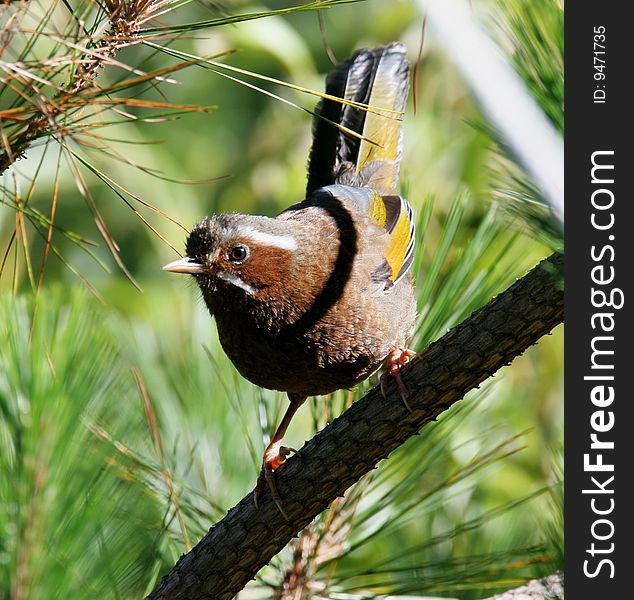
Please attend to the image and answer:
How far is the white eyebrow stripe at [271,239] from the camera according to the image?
335cm

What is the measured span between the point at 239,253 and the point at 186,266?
0.21m

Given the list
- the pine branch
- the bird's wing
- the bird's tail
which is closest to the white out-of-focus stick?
the pine branch

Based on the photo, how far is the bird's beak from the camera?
10.4 feet

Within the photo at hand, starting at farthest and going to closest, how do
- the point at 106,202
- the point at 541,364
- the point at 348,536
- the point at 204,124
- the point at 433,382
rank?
the point at 204,124 → the point at 106,202 → the point at 541,364 → the point at 348,536 → the point at 433,382

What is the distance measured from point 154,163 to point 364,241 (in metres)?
3.08

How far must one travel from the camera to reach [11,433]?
2834 mm

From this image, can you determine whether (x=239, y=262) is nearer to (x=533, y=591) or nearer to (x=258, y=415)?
(x=258, y=415)

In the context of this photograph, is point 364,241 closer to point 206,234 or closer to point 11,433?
point 206,234

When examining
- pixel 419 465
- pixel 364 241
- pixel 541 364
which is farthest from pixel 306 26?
pixel 419 465

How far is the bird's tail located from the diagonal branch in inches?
73.3

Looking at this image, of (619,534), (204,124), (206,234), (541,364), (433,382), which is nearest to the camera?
(619,534)

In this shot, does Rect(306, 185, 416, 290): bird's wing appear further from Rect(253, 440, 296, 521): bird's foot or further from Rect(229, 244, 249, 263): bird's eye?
Rect(253, 440, 296, 521): bird's foot

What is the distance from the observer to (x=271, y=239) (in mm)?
3402

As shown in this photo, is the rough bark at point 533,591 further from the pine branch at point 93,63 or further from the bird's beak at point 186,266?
the pine branch at point 93,63
